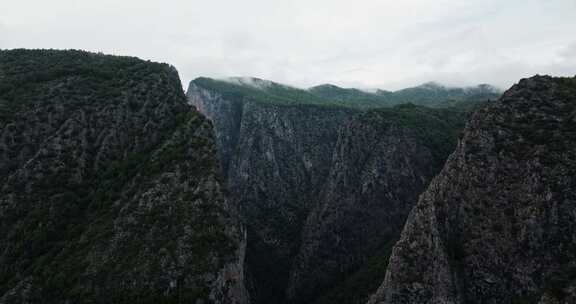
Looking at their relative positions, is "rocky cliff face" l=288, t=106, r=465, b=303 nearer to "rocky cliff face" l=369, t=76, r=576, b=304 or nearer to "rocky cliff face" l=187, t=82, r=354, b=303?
"rocky cliff face" l=187, t=82, r=354, b=303

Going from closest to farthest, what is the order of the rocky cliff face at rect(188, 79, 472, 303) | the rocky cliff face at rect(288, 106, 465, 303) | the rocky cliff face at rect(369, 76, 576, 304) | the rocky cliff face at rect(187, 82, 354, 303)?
1. the rocky cliff face at rect(369, 76, 576, 304)
2. the rocky cliff face at rect(288, 106, 465, 303)
3. the rocky cliff face at rect(188, 79, 472, 303)
4. the rocky cliff face at rect(187, 82, 354, 303)

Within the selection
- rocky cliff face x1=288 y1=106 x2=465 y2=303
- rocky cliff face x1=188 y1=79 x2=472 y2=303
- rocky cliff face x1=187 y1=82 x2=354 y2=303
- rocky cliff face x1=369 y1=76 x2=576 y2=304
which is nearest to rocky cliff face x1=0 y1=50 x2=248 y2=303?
rocky cliff face x1=188 y1=79 x2=472 y2=303

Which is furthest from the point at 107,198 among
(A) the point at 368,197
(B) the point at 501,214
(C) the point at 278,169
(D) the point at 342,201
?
(C) the point at 278,169

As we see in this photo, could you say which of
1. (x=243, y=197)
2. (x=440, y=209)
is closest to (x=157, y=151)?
(x=440, y=209)

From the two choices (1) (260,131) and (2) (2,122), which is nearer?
(2) (2,122)

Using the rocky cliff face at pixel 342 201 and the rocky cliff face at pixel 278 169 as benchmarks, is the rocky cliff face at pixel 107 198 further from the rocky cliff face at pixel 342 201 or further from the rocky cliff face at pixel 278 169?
the rocky cliff face at pixel 278 169

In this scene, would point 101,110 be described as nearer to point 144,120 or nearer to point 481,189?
point 144,120
